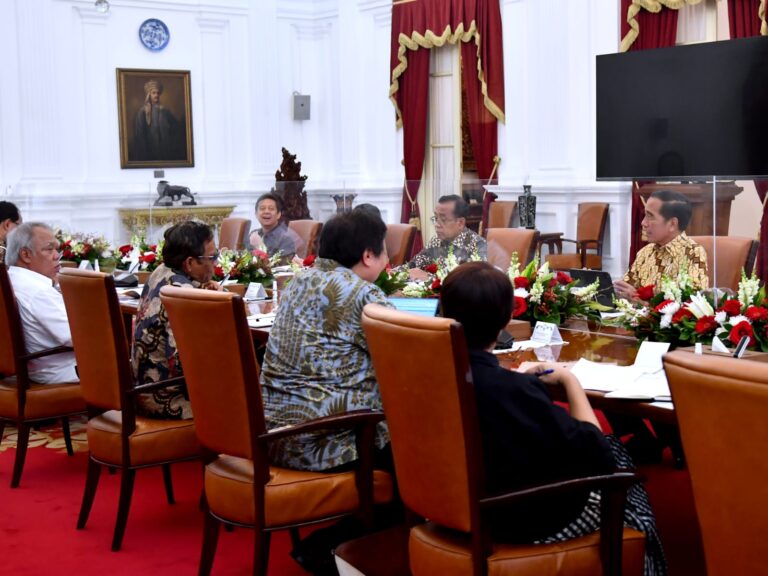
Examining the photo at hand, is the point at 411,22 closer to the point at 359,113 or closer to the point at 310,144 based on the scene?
the point at 359,113

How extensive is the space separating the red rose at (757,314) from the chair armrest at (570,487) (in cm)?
100

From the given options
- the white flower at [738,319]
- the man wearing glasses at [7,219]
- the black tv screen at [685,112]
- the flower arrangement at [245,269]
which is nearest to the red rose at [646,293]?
the white flower at [738,319]

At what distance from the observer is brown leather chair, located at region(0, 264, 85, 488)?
452cm

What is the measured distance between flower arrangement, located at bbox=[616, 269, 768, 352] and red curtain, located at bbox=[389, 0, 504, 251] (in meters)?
6.98

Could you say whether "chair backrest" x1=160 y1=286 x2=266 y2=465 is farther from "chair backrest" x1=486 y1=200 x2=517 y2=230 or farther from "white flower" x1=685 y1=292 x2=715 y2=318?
"chair backrest" x1=486 y1=200 x2=517 y2=230

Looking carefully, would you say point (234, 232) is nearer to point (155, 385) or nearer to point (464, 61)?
point (155, 385)

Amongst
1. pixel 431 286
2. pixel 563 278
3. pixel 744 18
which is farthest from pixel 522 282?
pixel 744 18

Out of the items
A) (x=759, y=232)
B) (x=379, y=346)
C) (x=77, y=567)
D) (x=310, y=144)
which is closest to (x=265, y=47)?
(x=310, y=144)

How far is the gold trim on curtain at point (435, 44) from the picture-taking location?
10648 mm

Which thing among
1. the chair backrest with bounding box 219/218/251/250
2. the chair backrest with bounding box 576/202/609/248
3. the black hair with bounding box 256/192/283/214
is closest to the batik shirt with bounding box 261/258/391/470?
the black hair with bounding box 256/192/283/214

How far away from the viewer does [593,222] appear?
31.1 feet

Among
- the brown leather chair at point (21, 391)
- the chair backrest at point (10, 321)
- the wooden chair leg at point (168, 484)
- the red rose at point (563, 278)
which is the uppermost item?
the red rose at point (563, 278)

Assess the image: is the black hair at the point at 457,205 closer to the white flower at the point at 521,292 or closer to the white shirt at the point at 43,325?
the white flower at the point at 521,292

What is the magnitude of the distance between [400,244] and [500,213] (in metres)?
1.66
